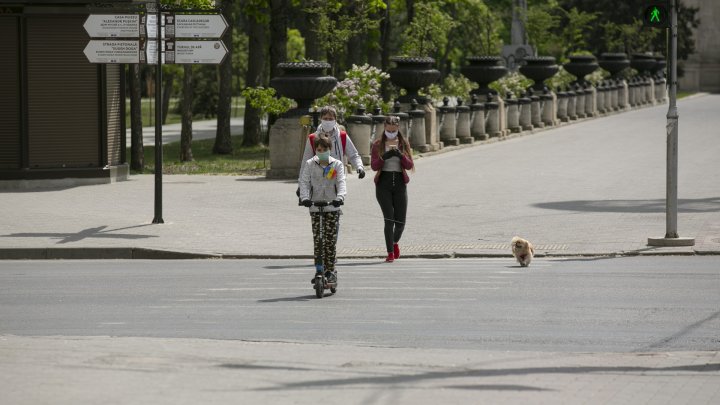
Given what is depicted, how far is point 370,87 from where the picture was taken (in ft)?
106

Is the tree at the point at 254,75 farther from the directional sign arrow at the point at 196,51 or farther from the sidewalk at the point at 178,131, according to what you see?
the directional sign arrow at the point at 196,51

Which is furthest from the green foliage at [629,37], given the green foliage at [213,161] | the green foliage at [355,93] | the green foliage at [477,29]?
the green foliage at [355,93]

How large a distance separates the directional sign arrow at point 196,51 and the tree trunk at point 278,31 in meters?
16.3

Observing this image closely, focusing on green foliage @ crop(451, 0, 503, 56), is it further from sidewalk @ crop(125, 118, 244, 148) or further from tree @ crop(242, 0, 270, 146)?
tree @ crop(242, 0, 270, 146)

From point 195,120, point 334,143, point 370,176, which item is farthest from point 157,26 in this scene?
point 195,120

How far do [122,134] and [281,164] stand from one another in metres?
2.92

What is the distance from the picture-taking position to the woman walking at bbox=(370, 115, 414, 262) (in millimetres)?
18078

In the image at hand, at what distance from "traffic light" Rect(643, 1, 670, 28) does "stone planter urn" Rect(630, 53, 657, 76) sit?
47.4 m

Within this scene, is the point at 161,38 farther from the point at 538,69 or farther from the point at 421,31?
the point at 538,69

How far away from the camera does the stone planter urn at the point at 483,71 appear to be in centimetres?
4112

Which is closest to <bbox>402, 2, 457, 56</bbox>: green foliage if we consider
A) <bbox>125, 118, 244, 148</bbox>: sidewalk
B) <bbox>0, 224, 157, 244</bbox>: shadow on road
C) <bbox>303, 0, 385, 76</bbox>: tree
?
<bbox>303, 0, 385, 76</bbox>: tree

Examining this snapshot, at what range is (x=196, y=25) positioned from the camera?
21.8 m

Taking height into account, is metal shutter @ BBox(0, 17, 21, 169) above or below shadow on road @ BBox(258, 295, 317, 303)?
above

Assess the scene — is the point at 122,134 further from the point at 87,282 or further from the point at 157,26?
the point at 87,282
